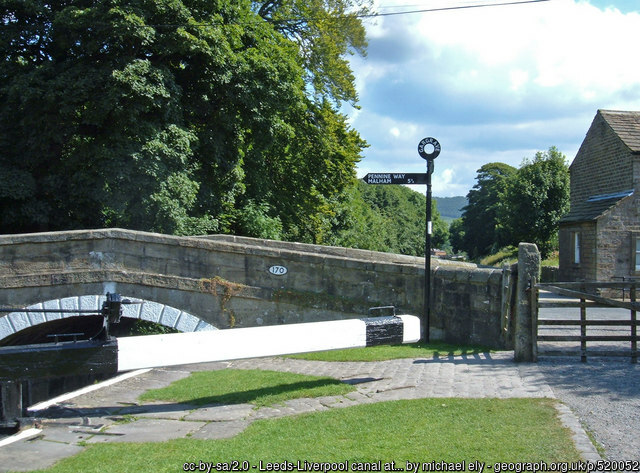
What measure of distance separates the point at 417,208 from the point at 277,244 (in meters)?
98.9

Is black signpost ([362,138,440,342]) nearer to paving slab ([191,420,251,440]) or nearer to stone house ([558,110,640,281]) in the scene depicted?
paving slab ([191,420,251,440])

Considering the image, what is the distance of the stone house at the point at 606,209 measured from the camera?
23.6m

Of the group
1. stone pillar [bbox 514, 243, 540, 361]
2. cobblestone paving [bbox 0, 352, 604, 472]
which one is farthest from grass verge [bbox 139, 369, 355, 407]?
stone pillar [bbox 514, 243, 540, 361]

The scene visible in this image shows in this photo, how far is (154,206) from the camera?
1590 cm

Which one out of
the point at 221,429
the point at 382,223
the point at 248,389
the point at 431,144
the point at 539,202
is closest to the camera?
the point at 221,429

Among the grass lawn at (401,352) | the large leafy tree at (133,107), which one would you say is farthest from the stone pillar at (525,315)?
the large leafy tree at (133,107)

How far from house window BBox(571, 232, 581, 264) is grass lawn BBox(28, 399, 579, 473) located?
69.5ft

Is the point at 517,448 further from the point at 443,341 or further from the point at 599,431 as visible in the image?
the point at 443,341

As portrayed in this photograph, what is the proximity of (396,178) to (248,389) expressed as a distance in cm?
469

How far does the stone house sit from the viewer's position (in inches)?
931

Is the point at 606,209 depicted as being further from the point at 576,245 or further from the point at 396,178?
the point at 396,178

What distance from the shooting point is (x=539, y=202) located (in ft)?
121

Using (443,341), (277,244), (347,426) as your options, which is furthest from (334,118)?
(347,426)

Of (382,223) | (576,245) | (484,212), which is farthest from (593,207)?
(484,212)
